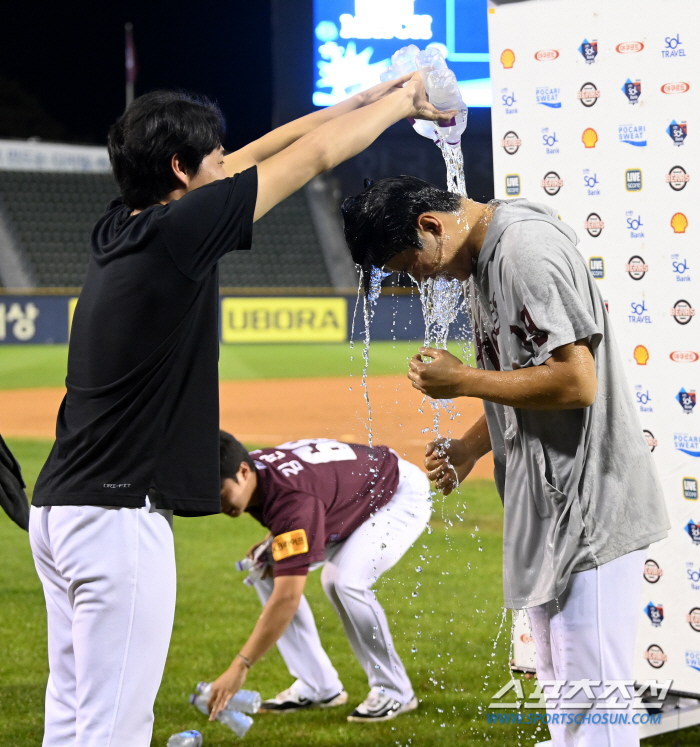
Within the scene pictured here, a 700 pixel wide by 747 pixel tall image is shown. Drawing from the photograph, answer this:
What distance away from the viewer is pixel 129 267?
2.03 meters

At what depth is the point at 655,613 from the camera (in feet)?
11.8

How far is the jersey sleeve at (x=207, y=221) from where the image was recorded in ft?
6.44

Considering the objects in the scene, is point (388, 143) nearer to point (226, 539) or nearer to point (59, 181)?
point (59, 181)

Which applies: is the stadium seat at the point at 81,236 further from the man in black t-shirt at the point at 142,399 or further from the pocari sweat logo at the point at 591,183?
the man in black t-shirt at the point at 142,399

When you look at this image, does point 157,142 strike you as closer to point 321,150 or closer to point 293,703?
point 321,150

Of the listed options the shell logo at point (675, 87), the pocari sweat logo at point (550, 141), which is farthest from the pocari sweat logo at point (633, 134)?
the pocari sweat logo at point (550, 141)

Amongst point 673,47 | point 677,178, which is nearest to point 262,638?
point 677,178

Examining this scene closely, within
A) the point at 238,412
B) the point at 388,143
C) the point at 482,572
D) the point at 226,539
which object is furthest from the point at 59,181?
the point at 482,572

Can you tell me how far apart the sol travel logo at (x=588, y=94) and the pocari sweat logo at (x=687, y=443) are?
136 centimetres

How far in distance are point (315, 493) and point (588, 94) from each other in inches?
77.6

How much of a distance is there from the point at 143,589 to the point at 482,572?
4.76m

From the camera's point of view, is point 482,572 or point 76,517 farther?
point 482,572

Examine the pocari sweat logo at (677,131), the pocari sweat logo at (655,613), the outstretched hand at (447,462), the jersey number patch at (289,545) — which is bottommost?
the pocari sweat logo at (655,613)

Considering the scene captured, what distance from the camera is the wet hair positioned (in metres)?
2.21
